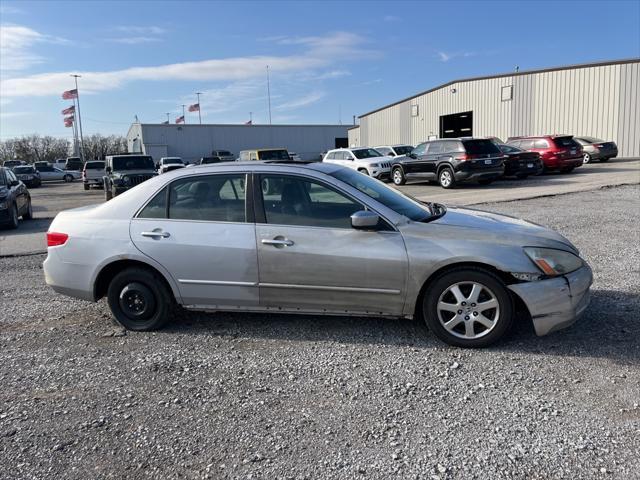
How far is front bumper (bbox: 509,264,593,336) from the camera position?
13.0ft

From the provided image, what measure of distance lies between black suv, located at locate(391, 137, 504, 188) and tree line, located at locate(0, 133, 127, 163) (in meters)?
72.7

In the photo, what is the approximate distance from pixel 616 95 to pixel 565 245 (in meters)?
30.2

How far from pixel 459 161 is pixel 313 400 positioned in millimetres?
15905

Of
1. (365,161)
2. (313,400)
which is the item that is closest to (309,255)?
(313,400)

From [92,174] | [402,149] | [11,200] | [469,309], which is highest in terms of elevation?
[402,149]

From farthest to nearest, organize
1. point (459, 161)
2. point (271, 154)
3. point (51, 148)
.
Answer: point (51, 148), point (271, 154), point (459, 161)

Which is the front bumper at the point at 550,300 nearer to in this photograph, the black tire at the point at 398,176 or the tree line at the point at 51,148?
the black tire at the point at 398,176

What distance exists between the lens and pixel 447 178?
733 inches

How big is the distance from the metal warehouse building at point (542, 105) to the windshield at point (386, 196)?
29904 mm

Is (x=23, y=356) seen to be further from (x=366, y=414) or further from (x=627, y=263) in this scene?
(x=627, y=263)

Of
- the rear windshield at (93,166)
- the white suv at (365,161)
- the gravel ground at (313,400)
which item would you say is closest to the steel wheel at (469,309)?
the gravel ground at (313,400)

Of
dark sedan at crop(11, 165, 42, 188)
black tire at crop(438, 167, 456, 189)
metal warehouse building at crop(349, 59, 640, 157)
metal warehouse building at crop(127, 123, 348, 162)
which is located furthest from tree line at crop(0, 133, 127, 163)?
black tire at crop(438, 167, 456, 189)

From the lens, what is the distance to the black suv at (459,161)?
18.0 m

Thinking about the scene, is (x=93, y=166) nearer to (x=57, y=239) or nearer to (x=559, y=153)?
(x=559, y=153)
